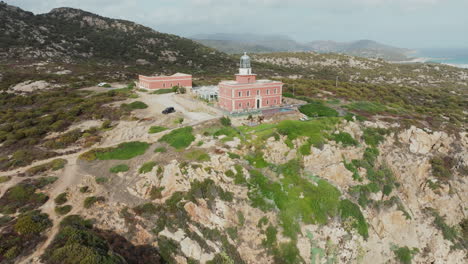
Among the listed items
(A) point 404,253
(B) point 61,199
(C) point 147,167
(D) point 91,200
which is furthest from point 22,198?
(A) point 404,253

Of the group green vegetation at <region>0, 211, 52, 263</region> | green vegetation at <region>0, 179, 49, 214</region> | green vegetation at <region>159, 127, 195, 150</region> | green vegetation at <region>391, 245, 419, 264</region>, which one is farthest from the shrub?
green vegetation at <region>391, 245, 419, 264</region>

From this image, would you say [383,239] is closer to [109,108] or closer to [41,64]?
[109,108]

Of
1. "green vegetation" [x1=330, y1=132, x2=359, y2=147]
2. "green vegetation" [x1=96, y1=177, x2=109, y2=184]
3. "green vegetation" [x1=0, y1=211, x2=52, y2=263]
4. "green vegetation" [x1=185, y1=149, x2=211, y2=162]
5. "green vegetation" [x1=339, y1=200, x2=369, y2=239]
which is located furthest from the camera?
"green vegetation" [x1=330, y1=132, x2=359, y2=147]

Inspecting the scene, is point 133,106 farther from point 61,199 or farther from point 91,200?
point 91,200

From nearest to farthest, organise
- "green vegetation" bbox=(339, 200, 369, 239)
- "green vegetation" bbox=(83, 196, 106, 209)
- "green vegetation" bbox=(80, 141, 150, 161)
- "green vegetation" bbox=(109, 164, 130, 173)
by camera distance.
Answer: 1. "green vegetation" bbox=(83, 196, 106, 209)
2. "green vegetation" bbox=(339, 200, 369, 239)
3. "green vegetation" bbox=(109, 164, 130, 173)
4. "green vegetation" bbox=(80, 141, 150, 161)

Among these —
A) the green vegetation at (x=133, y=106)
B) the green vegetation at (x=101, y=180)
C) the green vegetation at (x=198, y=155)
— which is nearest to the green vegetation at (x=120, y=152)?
the green vegetation at (x=101, y=180)

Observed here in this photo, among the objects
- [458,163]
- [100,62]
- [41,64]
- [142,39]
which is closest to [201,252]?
[458,163]

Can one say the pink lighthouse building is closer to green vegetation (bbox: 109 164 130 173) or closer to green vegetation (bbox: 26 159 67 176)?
green vegetation (bbox: 109 164 130 173)
